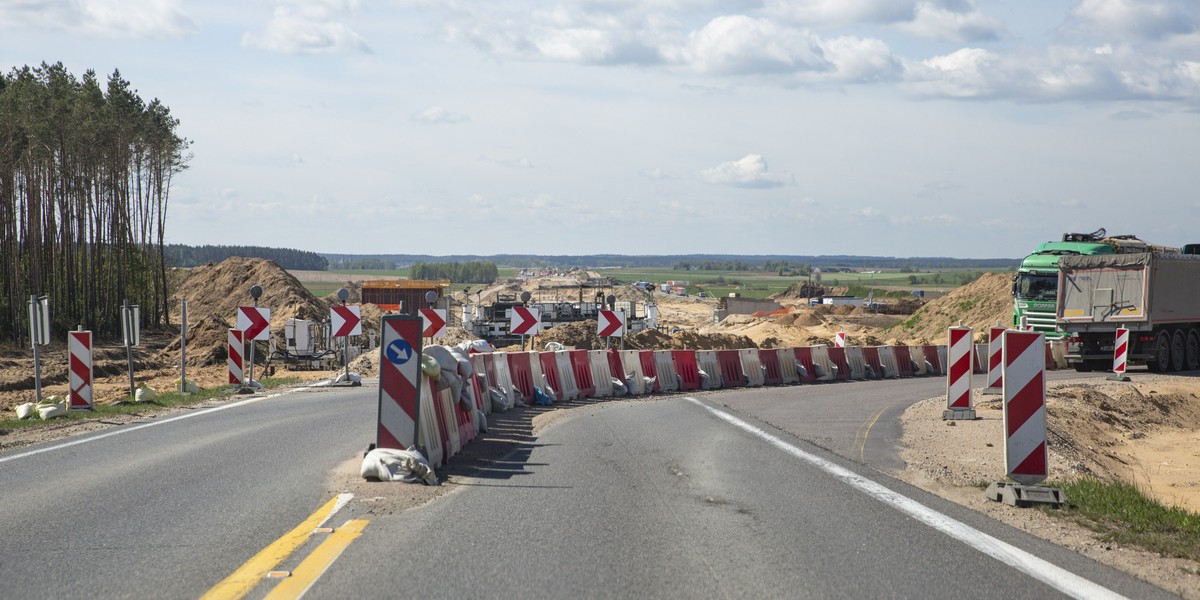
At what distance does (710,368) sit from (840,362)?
5.96 m

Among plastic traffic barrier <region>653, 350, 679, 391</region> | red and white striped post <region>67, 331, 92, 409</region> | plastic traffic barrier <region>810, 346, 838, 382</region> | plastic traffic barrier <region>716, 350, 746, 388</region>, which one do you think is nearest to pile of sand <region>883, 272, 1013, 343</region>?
plastic traffic barrier <region>810, 346, 838, 382</region>

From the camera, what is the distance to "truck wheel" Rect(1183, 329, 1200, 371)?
33.9 metres

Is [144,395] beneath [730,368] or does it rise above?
above

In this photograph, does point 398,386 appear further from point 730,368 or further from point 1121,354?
point 1121,354

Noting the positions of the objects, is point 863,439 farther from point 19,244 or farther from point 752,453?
point 19,244

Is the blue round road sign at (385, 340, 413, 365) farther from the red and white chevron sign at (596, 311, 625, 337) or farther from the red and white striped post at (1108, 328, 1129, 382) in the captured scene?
the red and white striped post at (1108, 328, 1129, 382)

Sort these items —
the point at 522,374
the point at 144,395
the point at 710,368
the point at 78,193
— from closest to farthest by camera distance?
the point at 522,374 → the point at 144,395 → the point at 710,368 → the point at 78,193

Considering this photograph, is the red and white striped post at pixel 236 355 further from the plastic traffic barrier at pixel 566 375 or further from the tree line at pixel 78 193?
the tree line at pixel 78 193

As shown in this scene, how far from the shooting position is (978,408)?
19.5 m

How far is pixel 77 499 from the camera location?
29.9 feet

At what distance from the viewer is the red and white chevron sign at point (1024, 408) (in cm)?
1012

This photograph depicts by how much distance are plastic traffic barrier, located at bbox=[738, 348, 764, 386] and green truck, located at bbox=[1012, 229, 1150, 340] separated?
10207 millimetres

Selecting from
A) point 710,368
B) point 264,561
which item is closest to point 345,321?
point 710,368

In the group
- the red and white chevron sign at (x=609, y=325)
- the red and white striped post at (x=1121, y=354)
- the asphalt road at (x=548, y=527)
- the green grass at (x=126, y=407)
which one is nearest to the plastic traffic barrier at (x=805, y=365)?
the red and white chevron sign at (x=609, y=325)
